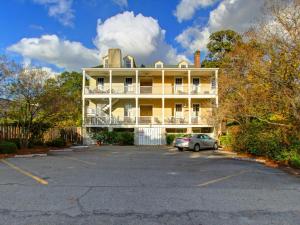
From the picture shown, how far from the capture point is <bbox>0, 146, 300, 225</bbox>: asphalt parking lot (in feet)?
17.1

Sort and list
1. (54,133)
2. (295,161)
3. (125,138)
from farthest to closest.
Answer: (125,138), (54,133), (295,161)

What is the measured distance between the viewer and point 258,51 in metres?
15.0

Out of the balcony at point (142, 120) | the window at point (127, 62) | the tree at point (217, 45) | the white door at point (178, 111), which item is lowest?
the balcony at point (142, 120)

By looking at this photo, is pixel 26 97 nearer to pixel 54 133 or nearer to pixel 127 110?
pixel 54 133

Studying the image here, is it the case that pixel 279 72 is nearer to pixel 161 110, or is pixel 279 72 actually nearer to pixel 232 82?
pixel 232 82

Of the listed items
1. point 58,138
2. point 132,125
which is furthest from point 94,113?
point 58,138

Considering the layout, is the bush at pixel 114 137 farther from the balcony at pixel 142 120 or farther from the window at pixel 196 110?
the window at pixel 196 110

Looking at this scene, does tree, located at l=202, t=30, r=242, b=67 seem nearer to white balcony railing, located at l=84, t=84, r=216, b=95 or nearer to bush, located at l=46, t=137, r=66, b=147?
white balcony railing, located at l=84, t=84, r=216, b=95

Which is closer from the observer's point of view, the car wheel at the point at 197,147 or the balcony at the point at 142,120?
the car wheel at the point at 197,147

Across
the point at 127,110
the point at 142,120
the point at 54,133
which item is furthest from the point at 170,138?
the point at 54,133

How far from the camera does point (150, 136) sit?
102 feet

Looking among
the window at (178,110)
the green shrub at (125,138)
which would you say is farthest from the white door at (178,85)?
the green shrub at (125,138)

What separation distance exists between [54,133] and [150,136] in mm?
10460

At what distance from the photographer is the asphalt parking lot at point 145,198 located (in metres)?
5.21
